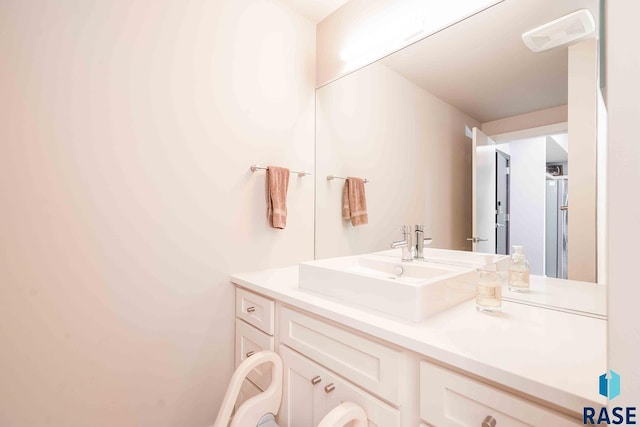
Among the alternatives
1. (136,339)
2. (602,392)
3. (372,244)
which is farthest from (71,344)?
(602,392)

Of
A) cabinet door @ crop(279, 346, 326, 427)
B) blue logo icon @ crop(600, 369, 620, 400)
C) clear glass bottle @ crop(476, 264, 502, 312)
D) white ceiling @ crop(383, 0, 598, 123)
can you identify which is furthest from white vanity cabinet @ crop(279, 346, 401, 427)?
white ceiling @ crop(383, 0, 598, 123)

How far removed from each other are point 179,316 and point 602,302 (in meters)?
1.63

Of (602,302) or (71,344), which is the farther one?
(71,344)

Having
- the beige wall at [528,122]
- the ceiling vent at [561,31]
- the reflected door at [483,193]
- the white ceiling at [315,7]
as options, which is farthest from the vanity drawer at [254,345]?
the white ceiling at [315,7]

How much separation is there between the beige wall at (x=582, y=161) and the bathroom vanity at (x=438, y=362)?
0.21 metres

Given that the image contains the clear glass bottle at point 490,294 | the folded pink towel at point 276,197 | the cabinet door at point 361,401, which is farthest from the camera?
the folded pink towel at point 276,197

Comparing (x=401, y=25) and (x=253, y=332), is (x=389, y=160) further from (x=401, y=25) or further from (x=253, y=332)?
(x=253, y=332)

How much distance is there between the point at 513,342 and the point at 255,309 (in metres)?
1.02

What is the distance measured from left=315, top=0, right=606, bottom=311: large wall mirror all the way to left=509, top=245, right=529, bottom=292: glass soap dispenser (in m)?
→ 0.03

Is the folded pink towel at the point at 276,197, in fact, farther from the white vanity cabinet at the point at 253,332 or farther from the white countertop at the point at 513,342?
the white countertop at the point at 513,342

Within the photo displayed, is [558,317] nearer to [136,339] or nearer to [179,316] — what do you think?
[179,316]

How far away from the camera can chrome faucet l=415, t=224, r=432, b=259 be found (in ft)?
4.52

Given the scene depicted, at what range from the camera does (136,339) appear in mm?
1252

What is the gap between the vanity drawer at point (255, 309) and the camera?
1.26 m
